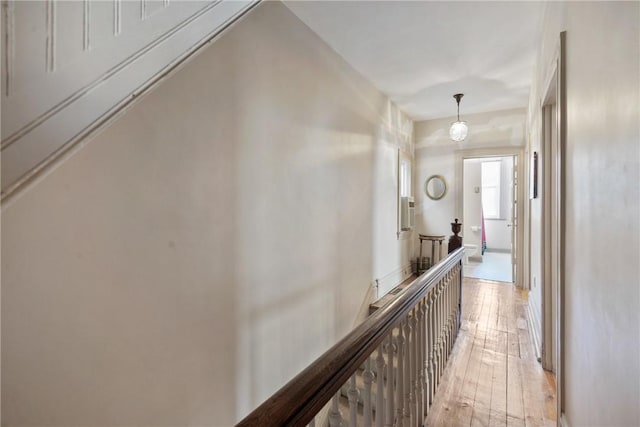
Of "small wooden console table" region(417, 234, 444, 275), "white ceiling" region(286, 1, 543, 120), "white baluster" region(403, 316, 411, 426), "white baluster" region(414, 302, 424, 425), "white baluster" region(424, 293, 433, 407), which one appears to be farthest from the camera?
"small wooden console table" region(417, 234, 444, 275)

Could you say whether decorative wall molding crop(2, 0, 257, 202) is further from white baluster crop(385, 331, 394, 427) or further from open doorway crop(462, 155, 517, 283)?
open doorway crop(462, 155, 517, 283)

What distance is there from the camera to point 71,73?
1.05 metres

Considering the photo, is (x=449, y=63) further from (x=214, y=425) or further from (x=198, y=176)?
(x=214, y=425)

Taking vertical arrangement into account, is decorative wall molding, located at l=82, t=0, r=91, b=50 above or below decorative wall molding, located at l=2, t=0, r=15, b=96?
above

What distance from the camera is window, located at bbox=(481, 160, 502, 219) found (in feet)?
27.7

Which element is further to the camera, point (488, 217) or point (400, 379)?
point (488, 217)

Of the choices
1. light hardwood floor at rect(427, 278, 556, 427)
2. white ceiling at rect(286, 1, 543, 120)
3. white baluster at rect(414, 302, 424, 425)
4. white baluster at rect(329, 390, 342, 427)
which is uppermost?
white ceiling at rect(286, 1, 543, 120)

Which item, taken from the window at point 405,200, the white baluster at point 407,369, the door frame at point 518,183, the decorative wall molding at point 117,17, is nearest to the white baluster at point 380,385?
the white baluster at point 407,369

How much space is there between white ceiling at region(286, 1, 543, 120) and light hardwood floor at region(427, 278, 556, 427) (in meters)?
2.65

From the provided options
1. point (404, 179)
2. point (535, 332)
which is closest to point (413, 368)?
point (535, 332)

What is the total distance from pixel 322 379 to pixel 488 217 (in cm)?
934

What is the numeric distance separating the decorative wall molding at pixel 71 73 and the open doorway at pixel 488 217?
513cm

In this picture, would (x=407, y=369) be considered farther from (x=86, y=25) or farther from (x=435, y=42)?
(x=435, y=42)

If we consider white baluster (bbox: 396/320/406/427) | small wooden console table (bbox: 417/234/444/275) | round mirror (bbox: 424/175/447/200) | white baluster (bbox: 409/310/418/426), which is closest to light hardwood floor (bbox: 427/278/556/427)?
white baluster (bbox: 409/310/418/426)
